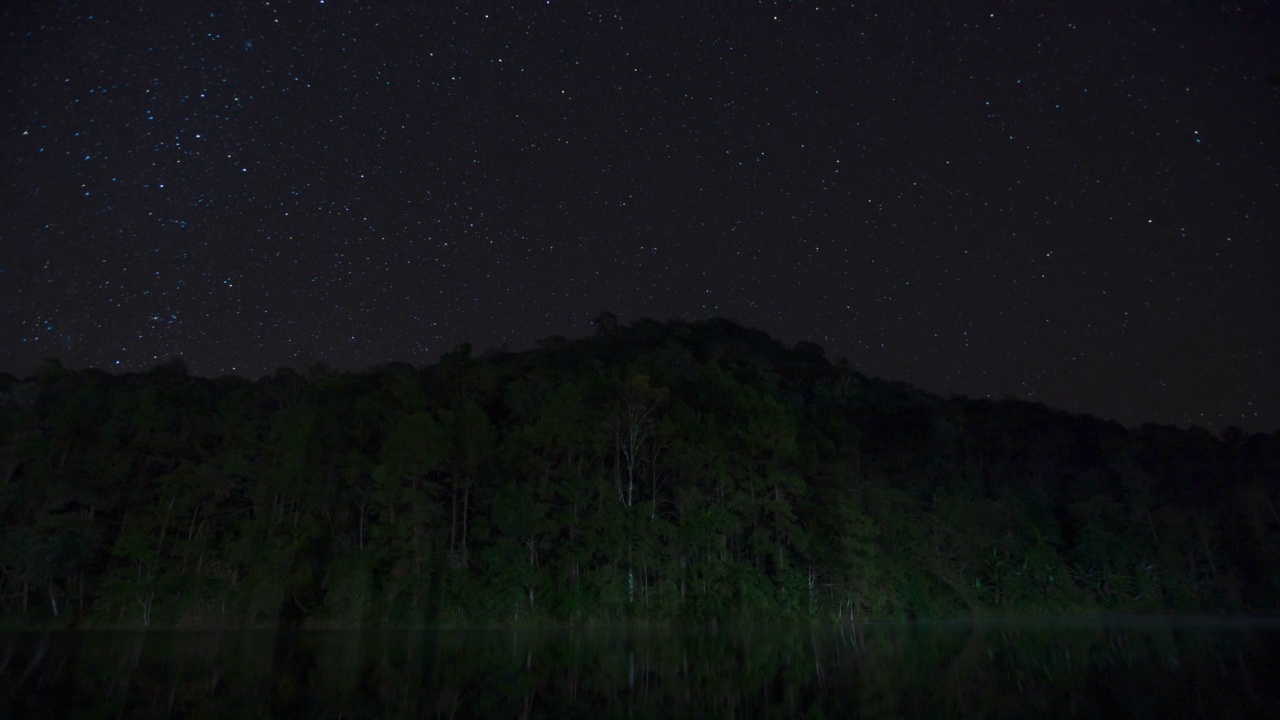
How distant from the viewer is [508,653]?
66.3ft

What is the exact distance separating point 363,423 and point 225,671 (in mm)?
26308

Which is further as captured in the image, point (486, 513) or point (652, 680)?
point (486, 513)

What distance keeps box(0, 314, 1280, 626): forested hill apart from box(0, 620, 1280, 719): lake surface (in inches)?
571

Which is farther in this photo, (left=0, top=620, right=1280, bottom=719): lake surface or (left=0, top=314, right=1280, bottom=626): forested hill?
(left=0, top=314, right=1280, bottom=626): forested hill

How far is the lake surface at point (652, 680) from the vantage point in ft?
33.2

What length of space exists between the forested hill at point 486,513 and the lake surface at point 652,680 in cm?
1450

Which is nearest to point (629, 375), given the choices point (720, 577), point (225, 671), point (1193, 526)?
point (720, 577)

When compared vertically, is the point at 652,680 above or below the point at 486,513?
below

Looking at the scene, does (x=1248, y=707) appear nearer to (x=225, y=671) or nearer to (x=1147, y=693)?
(x=1147, y=693)

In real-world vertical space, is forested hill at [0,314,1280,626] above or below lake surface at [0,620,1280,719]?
above

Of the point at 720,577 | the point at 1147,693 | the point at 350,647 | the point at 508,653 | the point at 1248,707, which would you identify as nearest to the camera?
the point at 1248,707

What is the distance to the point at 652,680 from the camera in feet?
44.3

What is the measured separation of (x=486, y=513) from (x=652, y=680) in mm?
27976

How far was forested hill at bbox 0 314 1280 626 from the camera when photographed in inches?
1453
